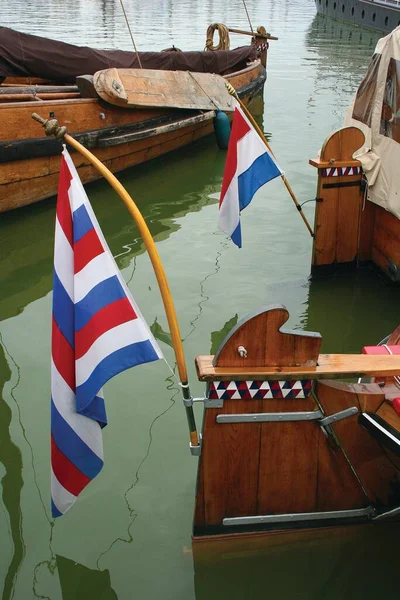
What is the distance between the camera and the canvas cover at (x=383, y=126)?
618 cm

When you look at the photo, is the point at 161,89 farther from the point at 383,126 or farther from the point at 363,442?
the point at 363,442

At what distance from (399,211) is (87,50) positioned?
6.52m

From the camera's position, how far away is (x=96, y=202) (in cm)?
947

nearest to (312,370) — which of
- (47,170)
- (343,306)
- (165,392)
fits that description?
(165,392)

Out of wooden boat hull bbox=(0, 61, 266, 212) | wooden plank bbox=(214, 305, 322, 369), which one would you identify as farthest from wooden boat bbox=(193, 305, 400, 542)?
wooden boat hull bbox=(0, 61, 266, 212)

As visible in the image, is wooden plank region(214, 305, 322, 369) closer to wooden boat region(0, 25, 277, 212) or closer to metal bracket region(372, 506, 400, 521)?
metal bracket region(372, 506, 400, 521)

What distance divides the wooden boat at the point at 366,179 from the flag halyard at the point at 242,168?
0.57m

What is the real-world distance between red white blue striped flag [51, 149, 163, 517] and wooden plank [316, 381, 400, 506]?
1.00m

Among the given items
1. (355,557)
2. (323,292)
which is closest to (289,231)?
(323,292)

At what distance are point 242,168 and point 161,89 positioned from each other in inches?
193

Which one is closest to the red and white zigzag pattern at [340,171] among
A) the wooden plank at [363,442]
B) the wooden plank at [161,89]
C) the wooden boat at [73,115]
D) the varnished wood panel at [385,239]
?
the varnished wood panel at [385,239]

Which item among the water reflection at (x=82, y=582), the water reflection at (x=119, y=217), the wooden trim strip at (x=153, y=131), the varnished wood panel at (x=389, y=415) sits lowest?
the water reflection at (x=82, y=582)

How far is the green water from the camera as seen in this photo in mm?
3580

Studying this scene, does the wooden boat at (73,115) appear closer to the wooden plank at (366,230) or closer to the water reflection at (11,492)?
the wooden plank at (366,230)
